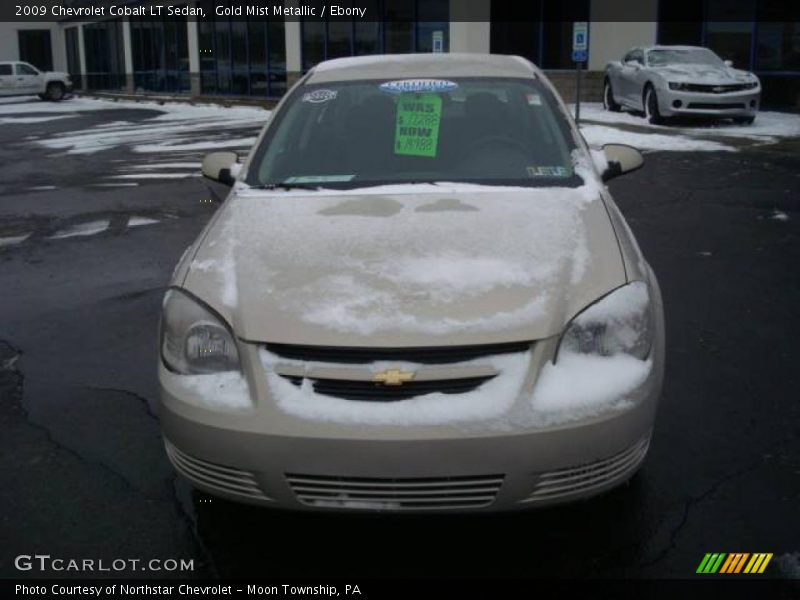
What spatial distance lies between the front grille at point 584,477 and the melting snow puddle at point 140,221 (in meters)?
6.81

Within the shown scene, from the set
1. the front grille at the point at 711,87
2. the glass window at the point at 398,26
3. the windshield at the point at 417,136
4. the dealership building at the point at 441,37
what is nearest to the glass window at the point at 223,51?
the dealership building at the point at 441,37

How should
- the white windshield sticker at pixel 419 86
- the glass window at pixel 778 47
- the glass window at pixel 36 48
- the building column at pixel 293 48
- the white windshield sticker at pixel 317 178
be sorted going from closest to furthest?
the white windshield sticker at pixel 317 178, the white windshield sticker at pixel 419 86, the glass window at pixel 778 47, the building column at pixel 293 48, the glass window at pixel 36 48

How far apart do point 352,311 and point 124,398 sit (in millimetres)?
1985

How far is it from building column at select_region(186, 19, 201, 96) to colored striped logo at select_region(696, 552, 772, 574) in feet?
105

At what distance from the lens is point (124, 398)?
4188 mm

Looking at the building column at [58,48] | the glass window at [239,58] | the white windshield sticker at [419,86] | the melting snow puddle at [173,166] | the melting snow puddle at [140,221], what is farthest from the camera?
the building column at [58,48]

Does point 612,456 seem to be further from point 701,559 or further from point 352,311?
point 352,311

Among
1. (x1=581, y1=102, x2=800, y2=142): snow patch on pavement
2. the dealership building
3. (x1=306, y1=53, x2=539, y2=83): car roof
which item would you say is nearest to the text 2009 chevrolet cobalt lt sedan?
(x1=306, y1=53, x2=539, y2=83): car roof

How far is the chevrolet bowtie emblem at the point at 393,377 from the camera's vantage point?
99.3 inches

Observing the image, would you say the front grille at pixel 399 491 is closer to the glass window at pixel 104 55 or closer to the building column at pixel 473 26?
the building column at pixel 473 26

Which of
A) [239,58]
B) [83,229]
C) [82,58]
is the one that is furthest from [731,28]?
[82,58]

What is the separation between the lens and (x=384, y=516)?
2.57 meters

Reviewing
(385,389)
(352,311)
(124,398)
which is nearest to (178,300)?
(352,311)

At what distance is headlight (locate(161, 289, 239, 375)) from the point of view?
273cm
